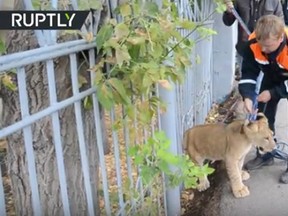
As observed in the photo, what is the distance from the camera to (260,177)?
13.6 ft

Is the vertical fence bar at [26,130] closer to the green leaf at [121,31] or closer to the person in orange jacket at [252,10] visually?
the green leaf at [121,31]

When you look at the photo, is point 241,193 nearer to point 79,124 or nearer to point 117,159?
point 117,159

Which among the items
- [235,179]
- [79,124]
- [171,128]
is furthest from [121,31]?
[235,179]

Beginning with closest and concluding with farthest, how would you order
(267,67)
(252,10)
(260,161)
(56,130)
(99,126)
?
(56,130) < (99,126) < (267,67) < (260,161) < (252,10)

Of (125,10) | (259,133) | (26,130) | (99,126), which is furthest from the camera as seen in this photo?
(259,133)

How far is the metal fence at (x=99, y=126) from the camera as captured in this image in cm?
181

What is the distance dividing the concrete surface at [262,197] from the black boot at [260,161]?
0.14 ft

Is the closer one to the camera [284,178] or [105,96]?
[105,96]

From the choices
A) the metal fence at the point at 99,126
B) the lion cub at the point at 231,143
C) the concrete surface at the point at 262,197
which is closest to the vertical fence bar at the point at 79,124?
the metal fence at the point at 99,126

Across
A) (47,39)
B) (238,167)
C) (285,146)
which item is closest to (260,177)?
(238,167)

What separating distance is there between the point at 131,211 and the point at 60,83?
0.93 metres

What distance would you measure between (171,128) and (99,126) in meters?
1.06

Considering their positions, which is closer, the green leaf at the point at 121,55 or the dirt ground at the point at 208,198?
the green leaf at the point at 121,55

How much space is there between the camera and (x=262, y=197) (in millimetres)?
3789
